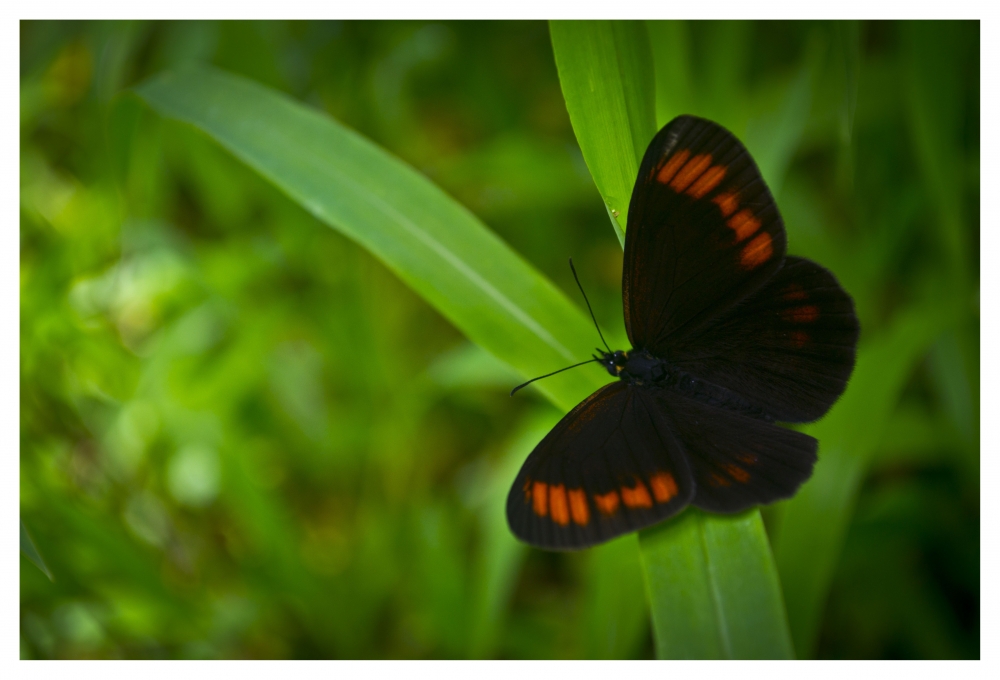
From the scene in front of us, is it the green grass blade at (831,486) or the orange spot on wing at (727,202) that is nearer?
the orange spot on wing at (727,202)

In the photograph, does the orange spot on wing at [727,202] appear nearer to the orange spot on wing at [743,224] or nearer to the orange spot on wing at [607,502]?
the orange spot on wing at [743,224]

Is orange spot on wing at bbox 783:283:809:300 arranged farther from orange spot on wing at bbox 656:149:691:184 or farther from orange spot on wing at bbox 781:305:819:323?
orange spot on wing at bbox 656:149:691:184

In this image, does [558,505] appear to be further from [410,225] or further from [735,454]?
[410,225]

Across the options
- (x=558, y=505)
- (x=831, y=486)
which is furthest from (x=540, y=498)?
(x=831, y=486)

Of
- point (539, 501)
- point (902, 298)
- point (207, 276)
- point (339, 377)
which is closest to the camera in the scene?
point (539, 501)

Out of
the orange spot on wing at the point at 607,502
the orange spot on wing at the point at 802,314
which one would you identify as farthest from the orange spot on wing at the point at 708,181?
→ the orange spot on wing at the point at 607,502

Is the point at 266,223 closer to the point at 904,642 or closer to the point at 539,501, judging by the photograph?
the point at 539,501
